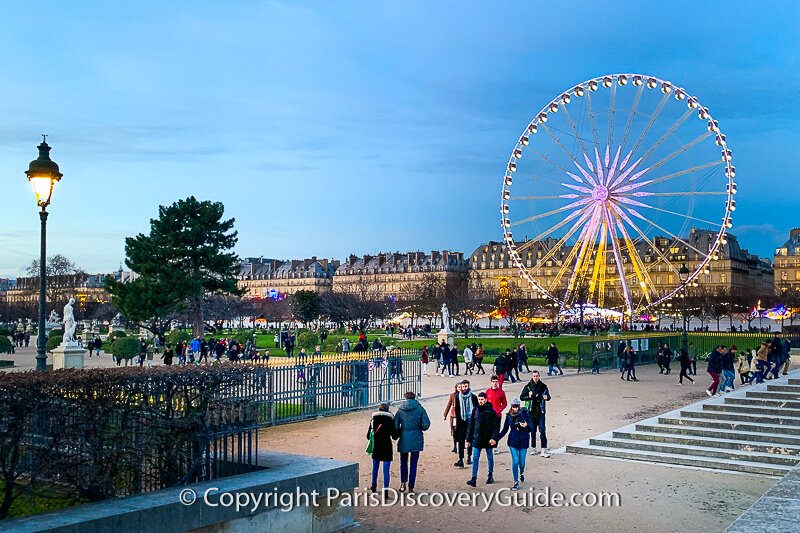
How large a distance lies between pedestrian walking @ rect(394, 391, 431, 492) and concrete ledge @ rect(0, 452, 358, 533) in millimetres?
2374

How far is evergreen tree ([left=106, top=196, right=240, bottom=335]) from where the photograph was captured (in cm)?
4909

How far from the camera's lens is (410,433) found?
35.9ft

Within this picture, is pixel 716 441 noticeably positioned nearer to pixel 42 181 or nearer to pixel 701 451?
pixel 701 451

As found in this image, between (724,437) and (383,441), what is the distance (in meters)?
7.39

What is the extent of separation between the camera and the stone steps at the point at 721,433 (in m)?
13.9

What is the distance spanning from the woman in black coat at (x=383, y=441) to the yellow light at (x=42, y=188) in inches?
246

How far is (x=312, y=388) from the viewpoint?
18.5m

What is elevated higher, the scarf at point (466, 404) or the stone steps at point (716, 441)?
the scarf at point (466, 404)

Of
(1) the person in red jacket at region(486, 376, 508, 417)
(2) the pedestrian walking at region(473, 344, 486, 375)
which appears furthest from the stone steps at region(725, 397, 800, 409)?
(2) the pedestrian walking at region(473, 344, 486, 375)

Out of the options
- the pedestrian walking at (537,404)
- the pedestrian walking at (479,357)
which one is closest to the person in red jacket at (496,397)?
the pedestrian walking at (537,404)

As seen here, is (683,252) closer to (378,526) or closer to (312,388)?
(312,388)

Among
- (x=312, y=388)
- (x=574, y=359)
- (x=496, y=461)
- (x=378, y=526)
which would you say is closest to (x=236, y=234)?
(x=574, y=359)

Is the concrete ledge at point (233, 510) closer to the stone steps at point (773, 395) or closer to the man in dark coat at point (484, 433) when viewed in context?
the man in dark coat at point (484, 433)

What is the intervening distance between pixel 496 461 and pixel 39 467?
8.67 m
